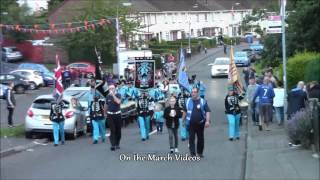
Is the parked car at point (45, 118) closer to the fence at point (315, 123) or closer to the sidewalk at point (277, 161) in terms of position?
the sidewalk at point (277, 161)

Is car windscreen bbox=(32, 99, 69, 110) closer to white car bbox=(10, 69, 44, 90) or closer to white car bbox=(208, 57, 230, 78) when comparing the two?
white car bbox=(10, 69, 44, 90)

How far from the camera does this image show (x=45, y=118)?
71.4 ft

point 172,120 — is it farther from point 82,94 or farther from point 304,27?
point 304,27

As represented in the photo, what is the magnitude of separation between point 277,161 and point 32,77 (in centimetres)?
3773

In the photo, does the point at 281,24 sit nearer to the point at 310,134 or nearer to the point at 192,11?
the point at 310,134

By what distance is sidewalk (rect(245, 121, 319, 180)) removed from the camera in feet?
40.8

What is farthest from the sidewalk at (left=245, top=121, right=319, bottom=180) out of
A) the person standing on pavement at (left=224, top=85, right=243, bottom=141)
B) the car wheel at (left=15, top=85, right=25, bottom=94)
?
the car wheel at (left=15, top=85, right=25, bottom=94)

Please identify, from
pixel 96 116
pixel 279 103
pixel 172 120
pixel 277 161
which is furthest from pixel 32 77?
pixel 277 161

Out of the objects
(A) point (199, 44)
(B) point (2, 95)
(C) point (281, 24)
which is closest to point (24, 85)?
(B) point (2, 95)

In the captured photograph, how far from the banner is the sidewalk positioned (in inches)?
443

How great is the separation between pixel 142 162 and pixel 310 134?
3.59 metres

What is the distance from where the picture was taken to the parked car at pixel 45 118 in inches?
854

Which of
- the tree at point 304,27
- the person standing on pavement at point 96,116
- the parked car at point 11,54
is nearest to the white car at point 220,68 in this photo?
the tree at point 304,27

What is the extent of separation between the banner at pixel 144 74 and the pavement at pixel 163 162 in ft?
24.7
